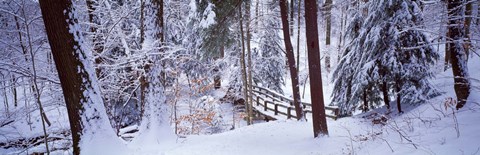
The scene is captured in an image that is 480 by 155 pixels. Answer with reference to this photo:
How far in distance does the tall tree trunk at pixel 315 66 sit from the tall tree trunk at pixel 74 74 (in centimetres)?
569

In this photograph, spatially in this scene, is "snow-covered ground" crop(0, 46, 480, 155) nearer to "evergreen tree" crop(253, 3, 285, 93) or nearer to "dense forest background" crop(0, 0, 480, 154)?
"dense forest background" crop(0, 0, 480, 154)

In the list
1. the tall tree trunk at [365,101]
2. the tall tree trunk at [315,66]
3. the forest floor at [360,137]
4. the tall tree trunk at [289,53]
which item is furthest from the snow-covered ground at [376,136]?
the tall tree trunk at [289,53]

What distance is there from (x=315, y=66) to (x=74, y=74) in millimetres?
6127

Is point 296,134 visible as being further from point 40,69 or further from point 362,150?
point 40,69

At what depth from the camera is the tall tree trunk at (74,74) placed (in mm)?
4719

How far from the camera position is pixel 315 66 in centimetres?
794

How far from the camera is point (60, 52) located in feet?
15.8

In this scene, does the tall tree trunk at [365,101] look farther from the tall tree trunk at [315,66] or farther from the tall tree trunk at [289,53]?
the tall tree trunk at [315,66]

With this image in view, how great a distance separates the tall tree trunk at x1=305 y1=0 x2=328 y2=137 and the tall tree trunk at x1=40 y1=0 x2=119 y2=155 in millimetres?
5690

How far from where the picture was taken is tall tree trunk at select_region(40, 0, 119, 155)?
4.72 metres

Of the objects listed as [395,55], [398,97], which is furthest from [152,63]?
[398,97]

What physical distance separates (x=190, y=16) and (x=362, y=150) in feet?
50.3

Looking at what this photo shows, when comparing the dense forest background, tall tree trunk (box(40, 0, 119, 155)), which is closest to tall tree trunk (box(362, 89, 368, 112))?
the dense forest background

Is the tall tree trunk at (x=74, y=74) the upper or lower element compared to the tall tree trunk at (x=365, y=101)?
upper
